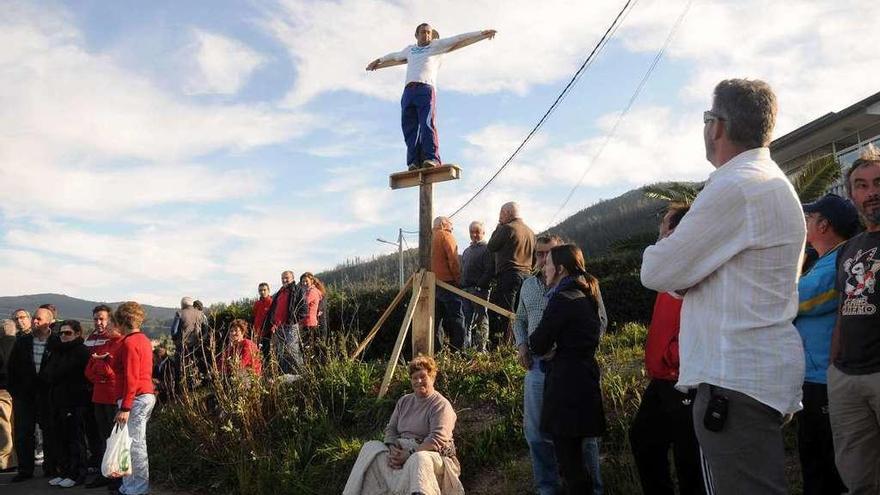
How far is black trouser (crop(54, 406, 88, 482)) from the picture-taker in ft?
27.7

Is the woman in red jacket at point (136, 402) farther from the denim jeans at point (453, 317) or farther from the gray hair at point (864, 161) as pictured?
the gray hair at point (864, 161)

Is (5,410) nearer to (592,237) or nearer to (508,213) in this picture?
(508,213)

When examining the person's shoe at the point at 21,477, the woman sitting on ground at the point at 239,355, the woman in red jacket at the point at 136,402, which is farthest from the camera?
the person's shoe at the point at 21,477

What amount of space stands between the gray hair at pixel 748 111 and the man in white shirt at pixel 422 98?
17.4ft

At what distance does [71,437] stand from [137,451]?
6.92 feet

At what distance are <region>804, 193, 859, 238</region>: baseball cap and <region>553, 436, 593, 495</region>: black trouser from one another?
1.88 meters

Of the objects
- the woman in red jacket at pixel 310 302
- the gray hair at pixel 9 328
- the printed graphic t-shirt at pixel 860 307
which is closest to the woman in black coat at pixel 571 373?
the printed graphic t-shirt at pixel 860 307

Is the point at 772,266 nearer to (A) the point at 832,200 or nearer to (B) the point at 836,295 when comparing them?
(B) the point at 836,295

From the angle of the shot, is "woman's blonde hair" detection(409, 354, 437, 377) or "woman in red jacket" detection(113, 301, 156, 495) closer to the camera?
"woman's blonde hair" detection(409, 354, 437, 377)

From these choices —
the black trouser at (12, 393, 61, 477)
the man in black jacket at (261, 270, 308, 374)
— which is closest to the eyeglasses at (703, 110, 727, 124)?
the man in black jacket at (261, 270, 308, 374)

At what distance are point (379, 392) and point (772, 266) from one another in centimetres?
547

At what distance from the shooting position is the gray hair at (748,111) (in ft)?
8.14

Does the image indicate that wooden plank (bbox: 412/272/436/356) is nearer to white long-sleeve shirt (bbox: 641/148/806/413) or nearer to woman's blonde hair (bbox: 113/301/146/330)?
woman's blonde hair (bbox: 113/301/146/330)

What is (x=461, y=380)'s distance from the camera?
7258 mm
